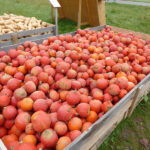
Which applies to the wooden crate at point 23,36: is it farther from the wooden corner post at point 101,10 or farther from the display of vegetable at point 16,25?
the wooden corner post at point 101,10

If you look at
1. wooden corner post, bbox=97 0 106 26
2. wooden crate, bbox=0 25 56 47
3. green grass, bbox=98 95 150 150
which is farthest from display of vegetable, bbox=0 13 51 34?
green grass, bbox=98 95 150 150

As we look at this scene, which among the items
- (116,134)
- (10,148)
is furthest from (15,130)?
(116,134)

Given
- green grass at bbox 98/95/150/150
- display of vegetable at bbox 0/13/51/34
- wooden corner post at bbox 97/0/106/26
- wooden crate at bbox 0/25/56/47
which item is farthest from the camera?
wooden corner post at bbox 97/0/106/26

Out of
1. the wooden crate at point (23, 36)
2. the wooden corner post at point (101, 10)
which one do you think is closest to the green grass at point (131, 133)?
the wooden crate at point (23, 36)

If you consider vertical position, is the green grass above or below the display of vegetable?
below

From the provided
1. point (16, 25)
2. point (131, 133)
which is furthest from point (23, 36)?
point (131, 133)

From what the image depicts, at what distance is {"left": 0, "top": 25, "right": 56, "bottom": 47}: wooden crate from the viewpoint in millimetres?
3820

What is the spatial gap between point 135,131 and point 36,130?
180 cm

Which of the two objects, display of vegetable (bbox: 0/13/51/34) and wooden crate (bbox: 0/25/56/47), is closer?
wooden crate (bbox: 0/25/56/47)

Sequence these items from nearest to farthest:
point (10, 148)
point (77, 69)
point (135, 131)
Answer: point (10, 148) → point (77, 69) → point (135, 131)

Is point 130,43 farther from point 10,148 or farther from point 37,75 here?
point 10,148

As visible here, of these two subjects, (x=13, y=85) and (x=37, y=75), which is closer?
(x=13, y=85)

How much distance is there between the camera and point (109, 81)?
212 cm

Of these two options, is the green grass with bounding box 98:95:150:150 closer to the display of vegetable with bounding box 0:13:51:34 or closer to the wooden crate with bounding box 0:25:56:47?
the wooden crate with bounding box 0:25:56:47
